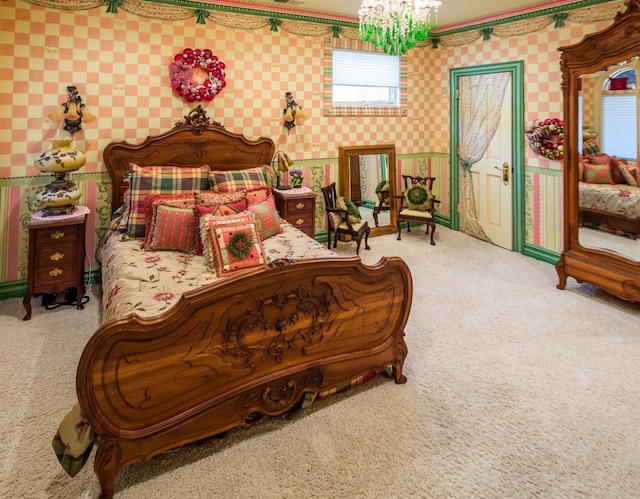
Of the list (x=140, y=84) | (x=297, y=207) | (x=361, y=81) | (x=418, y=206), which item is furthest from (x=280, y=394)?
(x=361, y=81)

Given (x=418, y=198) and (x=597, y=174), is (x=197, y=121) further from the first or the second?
(x=597, y=174)

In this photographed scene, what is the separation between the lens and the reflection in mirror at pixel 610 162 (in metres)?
3.26

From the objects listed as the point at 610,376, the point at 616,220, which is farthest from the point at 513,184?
the point at 610,376

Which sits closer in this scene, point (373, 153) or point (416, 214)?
point (416, 214)

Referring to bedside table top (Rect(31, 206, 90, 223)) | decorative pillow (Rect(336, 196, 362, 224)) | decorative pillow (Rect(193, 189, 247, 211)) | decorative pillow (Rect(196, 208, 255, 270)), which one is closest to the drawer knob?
bedside table top (Rect(31, 206, 90, 223))

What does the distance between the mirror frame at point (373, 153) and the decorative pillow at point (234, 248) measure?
115 inches

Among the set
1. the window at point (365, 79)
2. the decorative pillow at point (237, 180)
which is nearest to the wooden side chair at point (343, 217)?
the decorative pillow at point (237, 180)

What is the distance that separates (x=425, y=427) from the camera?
2137mm

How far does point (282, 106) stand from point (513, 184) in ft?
9.61

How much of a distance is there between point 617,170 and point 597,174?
183mm

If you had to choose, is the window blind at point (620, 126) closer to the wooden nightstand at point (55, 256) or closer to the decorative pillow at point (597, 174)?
the decorative pillow at point (597, 174)

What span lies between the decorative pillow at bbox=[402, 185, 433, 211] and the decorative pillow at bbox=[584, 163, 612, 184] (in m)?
2.12

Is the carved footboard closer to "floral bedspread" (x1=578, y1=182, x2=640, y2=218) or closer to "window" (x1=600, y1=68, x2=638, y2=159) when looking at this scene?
"floral bedspread" (x1=578, y1=182, x2=640, y2=218)

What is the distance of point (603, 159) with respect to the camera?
3486 millimetres
